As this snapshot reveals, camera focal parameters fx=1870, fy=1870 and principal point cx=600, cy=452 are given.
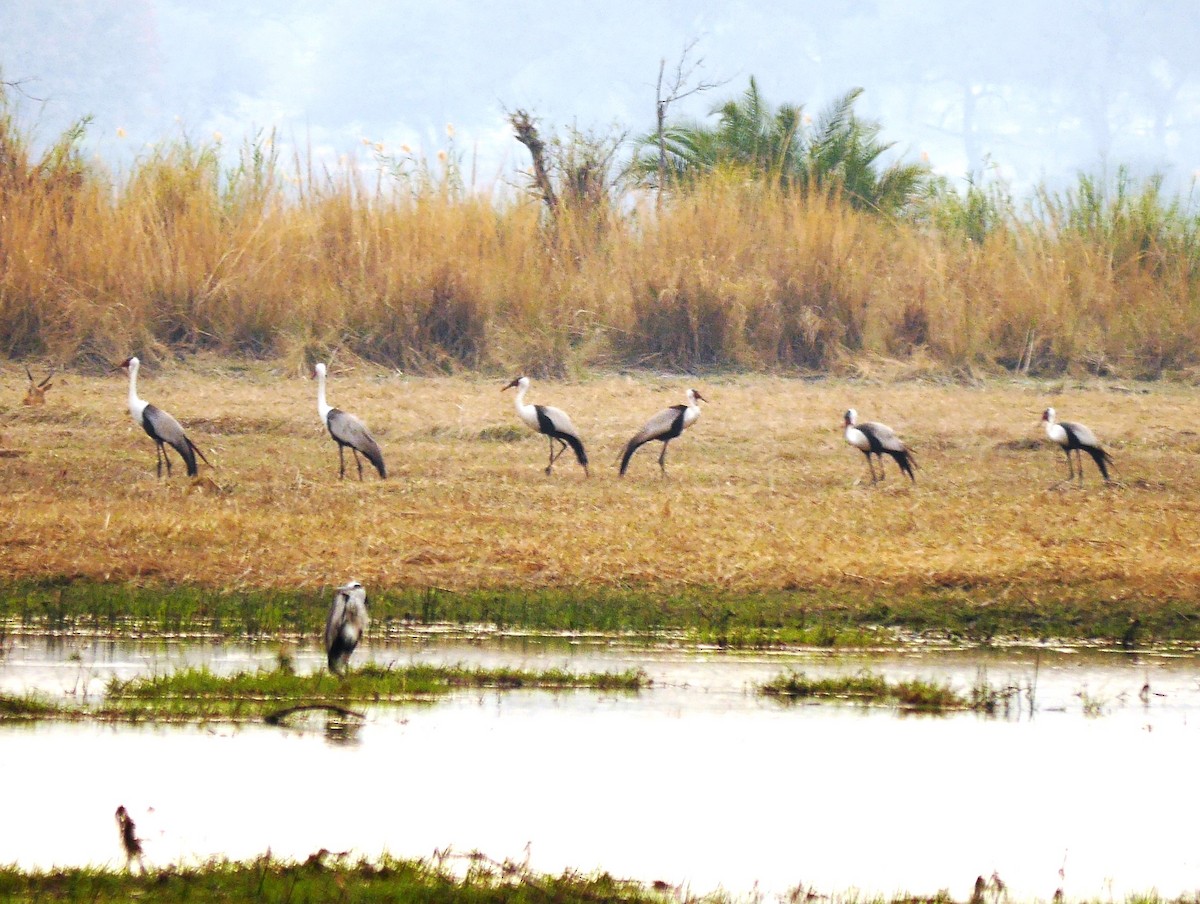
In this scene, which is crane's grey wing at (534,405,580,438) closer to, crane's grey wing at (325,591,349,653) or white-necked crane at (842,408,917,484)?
white-necked crane at (842,408,917,484)

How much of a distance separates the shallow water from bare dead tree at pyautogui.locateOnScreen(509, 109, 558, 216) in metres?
13.3

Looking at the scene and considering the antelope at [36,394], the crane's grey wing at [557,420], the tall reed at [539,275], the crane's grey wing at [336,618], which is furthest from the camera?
the tall reed at [539,275]

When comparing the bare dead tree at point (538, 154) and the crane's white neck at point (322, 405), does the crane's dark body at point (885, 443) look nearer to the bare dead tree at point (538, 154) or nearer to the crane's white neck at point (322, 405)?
the crane's white neck at point (322, 405)

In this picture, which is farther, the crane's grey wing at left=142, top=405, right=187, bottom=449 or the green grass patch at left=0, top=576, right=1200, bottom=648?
the crane's grey wing at left=142, top=405, right=187, bottom=449

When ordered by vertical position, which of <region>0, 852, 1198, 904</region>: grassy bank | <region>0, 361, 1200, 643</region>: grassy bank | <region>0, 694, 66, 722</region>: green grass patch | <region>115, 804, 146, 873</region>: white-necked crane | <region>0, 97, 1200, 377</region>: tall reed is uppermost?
<region>0, 97, 1200, 377</region>: tall reed

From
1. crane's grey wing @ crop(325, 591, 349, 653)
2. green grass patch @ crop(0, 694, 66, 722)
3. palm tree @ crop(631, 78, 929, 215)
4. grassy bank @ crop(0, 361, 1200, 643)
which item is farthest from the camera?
palm tree @ crop(631, 78, 929, 215)

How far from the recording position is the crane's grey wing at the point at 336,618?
7.02m

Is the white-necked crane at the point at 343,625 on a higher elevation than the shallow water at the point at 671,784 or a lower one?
higher

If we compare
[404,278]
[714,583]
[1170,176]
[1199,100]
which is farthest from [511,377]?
[1199,100]

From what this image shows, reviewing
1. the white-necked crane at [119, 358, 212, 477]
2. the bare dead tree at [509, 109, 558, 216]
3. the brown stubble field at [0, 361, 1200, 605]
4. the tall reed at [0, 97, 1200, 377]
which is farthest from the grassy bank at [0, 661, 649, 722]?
the bare dead tree at [509, 109, 558, 216]

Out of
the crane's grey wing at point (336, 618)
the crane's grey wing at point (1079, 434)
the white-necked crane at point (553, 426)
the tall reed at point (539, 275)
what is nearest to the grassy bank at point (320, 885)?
the crane's grey wing at point (336, 618)

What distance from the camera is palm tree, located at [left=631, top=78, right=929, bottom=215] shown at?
71.6ft

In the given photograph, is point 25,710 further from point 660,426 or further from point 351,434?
point 660,426

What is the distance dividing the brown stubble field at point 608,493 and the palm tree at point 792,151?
435 cm
